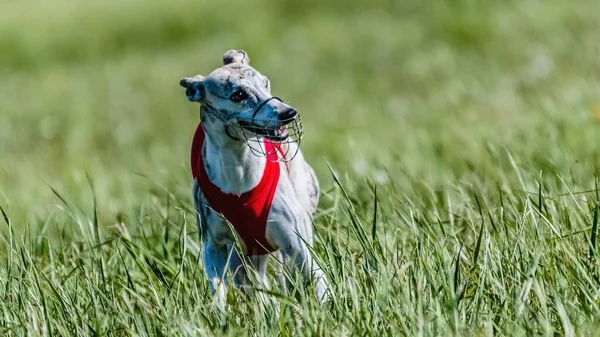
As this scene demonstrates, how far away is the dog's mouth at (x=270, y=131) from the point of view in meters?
3.63

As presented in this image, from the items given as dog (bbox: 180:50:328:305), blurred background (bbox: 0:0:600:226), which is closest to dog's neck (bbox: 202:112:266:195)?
dog (bbox: 180:50:328:305)

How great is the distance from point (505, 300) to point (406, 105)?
5701mm

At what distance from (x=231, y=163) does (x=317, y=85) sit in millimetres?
6318

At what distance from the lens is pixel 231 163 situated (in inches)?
152

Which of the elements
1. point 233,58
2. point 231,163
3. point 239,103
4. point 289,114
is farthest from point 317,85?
point 289,114

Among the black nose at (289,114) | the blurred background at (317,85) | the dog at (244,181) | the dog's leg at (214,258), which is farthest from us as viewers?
the blurred background at (317,85)

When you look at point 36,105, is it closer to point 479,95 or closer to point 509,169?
point 479,95

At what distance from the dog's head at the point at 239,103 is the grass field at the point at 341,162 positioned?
0.43 m

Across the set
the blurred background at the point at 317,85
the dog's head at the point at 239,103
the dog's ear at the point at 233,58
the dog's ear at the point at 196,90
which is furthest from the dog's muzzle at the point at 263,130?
the blurred background at the point at 317,85

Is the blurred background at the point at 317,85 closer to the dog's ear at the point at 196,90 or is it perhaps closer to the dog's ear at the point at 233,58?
the dog's ear at the point at 233,58

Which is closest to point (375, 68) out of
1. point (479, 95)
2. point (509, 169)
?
point (479, 95)

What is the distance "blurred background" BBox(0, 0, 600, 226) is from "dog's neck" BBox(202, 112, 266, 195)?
1.57 metres

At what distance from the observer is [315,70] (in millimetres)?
10555

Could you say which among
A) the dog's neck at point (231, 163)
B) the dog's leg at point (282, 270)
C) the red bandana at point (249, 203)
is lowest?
the dog's leg at point (282, 270)
